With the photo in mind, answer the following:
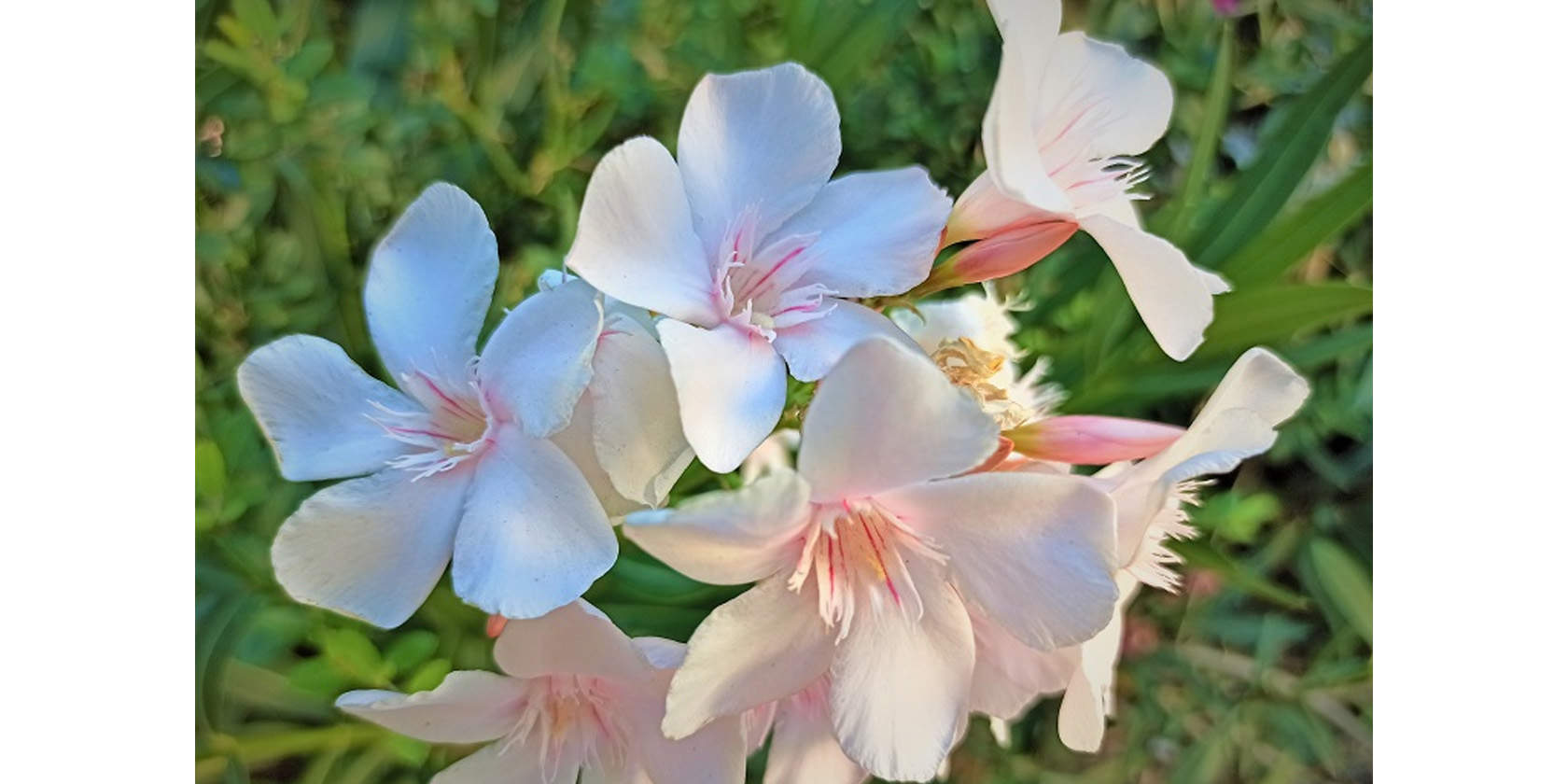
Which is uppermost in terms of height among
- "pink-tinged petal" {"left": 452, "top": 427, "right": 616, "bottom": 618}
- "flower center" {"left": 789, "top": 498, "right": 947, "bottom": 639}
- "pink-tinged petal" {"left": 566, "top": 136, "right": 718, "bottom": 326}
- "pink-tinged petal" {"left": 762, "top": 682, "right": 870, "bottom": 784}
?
"pink-tinged petal" {"left": 566, "top": 136, "right": 718, "bottom": 326}

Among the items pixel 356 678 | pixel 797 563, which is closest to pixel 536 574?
pixel 797 563

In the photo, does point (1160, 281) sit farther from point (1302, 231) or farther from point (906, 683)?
point (1302, 231)

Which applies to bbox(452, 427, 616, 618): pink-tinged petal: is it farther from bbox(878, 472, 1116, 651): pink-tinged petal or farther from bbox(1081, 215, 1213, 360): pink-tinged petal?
bbox(1081, 215, 1213, 360): pink-tinged petal

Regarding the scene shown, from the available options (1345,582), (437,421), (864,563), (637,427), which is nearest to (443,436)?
(437,421)

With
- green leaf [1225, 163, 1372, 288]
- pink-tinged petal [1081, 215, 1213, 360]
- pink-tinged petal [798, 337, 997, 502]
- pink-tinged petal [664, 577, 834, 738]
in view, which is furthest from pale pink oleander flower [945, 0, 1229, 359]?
green leaf [1225, 163, 1372, 288]

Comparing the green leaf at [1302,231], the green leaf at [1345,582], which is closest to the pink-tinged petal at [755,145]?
the green leaf at [1302,231]
